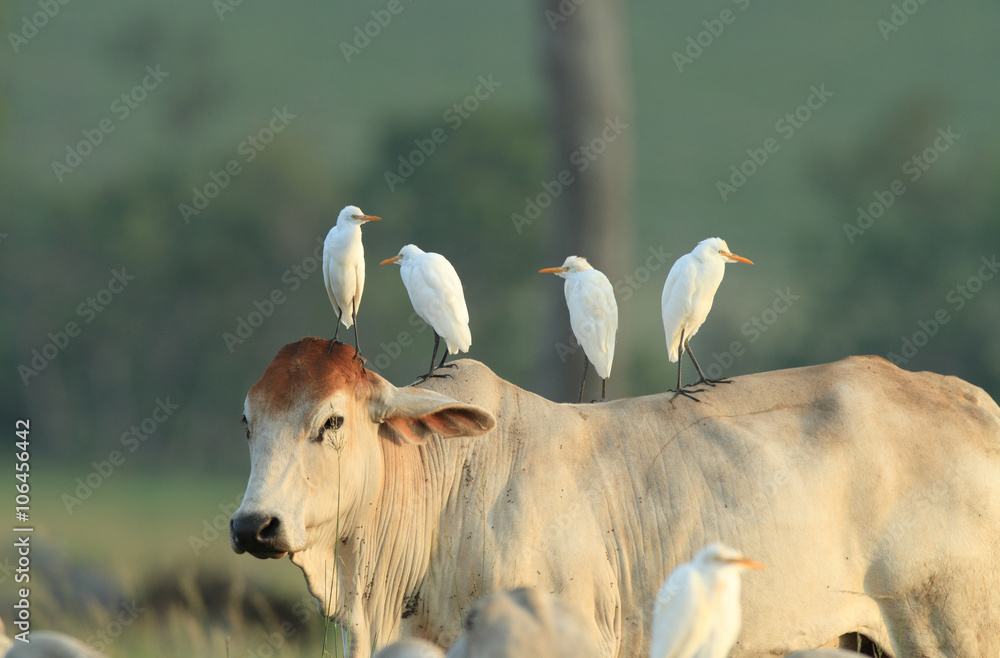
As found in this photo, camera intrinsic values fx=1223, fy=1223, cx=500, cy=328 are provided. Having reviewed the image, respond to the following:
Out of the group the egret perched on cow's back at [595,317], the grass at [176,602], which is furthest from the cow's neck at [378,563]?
the egret perched on cow's back at [595,317]

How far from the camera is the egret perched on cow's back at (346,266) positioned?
4.87m

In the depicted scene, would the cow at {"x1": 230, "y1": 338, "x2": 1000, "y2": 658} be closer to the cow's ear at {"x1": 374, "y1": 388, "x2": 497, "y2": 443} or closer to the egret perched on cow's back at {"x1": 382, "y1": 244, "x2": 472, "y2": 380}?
the cow's ear at {"x1": 374, "y1": 388, "x2": 497, "y2": 443}

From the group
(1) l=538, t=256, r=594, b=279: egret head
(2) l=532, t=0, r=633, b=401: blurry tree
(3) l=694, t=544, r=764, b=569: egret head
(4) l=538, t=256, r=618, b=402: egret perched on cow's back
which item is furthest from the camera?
(2) l=532, t=0, r=633, b=401: blurry tree

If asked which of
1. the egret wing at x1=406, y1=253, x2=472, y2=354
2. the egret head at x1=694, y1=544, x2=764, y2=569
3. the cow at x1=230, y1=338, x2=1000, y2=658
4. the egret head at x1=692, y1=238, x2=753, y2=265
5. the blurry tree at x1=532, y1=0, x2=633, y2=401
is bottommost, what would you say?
the egret head at x1=694, y1=544, x2=764, y2=569

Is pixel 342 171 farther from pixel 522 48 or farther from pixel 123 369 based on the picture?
pixel 522 48

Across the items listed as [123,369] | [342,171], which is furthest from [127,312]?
[342,171]

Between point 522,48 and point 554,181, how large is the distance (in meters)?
63.2

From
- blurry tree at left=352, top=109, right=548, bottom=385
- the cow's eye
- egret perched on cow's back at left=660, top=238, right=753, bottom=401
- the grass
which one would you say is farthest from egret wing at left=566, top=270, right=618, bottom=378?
blurry tree at left=352, top=109, right=548, bottom=385

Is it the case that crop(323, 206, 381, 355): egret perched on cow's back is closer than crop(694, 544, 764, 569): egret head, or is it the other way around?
crop(694, 544, 764, 569): egret head

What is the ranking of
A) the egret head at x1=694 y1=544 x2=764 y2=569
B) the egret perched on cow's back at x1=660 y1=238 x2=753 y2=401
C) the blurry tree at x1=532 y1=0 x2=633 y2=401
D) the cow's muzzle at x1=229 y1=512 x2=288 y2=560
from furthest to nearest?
the blurry tree at x1=532 y1=0 x2=633 y2=401, the egret perched on cow's back at x1=660 y1=238 x2=753 y2=401, the cow's muzzle at x1=229 y1=512 x2=288 y2=560, the egret head at x1=694 y1=544 x2=764 y2=569

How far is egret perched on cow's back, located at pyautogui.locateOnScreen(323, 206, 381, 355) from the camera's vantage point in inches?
192

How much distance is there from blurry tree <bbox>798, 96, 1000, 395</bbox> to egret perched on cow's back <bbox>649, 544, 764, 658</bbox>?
2620 cm

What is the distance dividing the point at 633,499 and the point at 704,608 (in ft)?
5.93

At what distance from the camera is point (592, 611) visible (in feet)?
14.2
